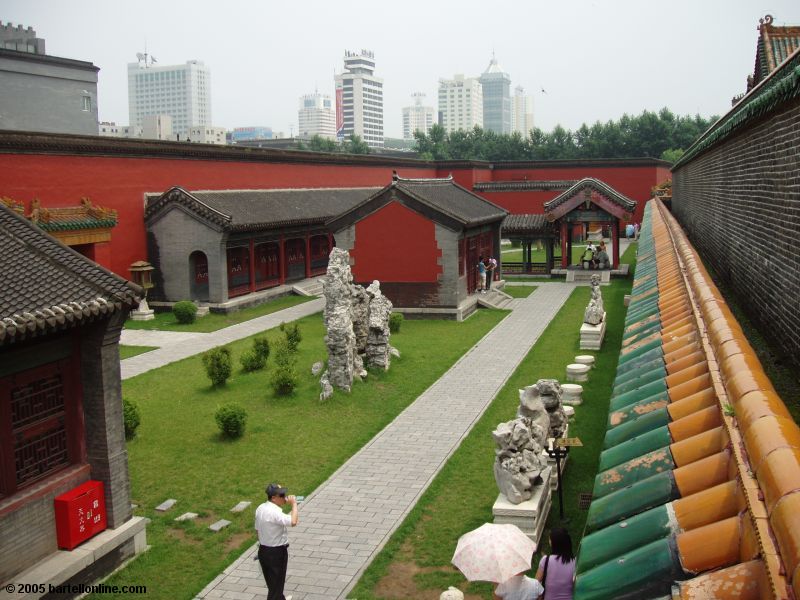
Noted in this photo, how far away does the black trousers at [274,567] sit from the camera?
851cm

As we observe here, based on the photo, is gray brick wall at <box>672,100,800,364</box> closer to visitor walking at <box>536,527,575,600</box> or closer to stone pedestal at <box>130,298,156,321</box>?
visitor walking at <box>536,527,575,600</box>

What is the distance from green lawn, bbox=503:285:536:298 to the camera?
3201cm

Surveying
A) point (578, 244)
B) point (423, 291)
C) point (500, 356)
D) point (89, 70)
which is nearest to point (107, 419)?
point (500, 356)

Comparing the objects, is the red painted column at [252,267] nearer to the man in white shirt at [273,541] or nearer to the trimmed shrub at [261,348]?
the trimmed shrub at [261,348]

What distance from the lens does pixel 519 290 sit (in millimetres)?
33250

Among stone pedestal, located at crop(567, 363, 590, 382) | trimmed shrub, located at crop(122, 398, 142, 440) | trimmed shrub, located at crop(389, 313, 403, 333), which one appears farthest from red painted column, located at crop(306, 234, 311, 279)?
trimmed shrub, located at crop(122, 398, 142, 440)

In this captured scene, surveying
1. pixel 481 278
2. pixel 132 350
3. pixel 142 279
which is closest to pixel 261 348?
pixel 132 350

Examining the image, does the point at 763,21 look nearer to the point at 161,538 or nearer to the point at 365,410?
the point at 365,410

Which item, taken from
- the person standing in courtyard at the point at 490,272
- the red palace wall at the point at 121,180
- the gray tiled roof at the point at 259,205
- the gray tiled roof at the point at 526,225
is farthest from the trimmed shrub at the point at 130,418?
the gray tiled roof at the point at 526,225

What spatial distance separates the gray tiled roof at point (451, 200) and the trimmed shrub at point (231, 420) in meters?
13.4

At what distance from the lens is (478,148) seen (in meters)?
68.8

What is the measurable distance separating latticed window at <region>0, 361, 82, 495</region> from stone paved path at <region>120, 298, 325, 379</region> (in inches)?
390

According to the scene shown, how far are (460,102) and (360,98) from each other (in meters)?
32.0

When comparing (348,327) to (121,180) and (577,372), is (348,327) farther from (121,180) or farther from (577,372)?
(121,180)
